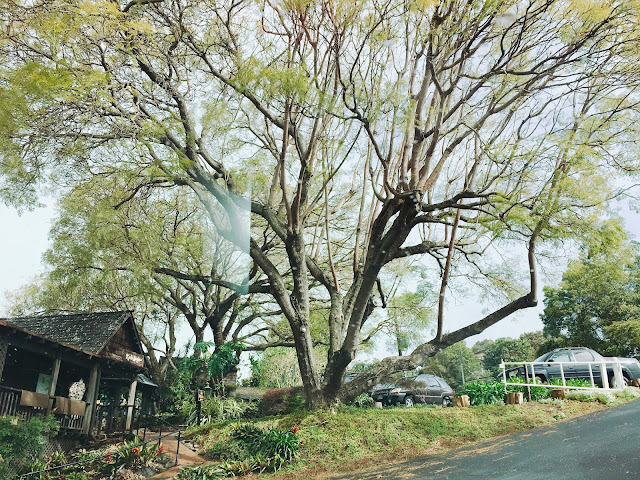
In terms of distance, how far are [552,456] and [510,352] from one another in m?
42.3

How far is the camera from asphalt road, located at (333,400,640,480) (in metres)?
6.16

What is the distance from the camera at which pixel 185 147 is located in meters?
12.4

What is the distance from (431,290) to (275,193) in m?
6.84

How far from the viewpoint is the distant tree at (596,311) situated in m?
25.7

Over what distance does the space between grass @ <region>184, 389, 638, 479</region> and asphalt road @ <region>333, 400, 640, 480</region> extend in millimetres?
781

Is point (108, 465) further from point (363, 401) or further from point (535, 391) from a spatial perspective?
point (535, 391)

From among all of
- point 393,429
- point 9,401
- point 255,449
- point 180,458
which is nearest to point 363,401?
point 393,429

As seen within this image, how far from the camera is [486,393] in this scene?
1323cm

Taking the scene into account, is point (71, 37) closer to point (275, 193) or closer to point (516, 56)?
point (275, 193)

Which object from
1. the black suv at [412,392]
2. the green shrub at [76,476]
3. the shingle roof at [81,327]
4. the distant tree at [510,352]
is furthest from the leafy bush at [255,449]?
the distant tree at [510,352]

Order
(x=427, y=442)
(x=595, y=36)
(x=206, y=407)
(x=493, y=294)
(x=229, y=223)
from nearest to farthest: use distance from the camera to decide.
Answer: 1. (x=595, y=36)
2. (x=427, y=442)
3. (x=229, y=223)
4. (x=493, y=294)
5. (x=206, y=407)

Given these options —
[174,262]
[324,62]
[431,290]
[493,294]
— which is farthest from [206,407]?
[324,62]

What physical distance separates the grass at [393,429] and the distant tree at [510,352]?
33689 millimetres

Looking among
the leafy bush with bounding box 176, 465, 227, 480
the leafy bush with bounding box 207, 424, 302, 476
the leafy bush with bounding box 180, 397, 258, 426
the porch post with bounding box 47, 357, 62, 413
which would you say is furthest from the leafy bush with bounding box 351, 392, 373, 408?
the porch post with bounding box 47, 357, 62, 413
